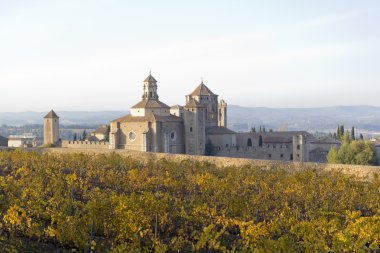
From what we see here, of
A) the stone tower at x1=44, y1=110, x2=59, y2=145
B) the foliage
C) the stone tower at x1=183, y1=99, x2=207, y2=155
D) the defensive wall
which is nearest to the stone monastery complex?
the stone tower at x1=183, y1=99, x2=207, y2=155

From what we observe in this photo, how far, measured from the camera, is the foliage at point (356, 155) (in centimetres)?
5144

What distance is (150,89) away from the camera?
58.9 meters

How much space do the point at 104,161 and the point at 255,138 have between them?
1237 inches

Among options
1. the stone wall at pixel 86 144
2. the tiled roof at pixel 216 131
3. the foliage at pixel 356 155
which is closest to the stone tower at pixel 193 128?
the tiled roof at pixel 216 131

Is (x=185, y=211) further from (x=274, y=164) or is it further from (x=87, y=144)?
(x=87, y=144)

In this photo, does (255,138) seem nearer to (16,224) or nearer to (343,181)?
(343,181)

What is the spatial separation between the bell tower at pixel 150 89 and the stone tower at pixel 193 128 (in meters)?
7.02

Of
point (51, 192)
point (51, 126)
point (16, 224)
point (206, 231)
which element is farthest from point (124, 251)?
point (51, 126)

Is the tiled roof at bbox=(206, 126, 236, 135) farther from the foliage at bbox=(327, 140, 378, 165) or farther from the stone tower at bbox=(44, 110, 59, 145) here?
the stone tower at bbox=(44, 110, 59, 145)

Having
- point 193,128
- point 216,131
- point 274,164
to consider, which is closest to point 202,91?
point 216,131

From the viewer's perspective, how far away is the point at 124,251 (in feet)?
47.5

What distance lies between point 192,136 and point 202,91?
514 inches

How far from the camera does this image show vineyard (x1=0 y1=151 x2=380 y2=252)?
642 inches

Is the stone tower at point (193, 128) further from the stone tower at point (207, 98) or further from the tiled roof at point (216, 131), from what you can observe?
the stone tower at point (207, 98)
